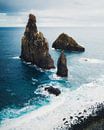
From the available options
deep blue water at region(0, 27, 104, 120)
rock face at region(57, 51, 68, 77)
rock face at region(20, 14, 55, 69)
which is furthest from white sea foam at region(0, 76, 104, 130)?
rock face at region(20, 14, 55, 69)

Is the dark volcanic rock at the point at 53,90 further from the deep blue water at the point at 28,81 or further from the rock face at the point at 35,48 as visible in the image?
the rock face at the point at 35,48

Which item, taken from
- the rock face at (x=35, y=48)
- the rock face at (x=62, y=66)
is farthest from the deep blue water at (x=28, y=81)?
the rock face at (x=35, y=48)

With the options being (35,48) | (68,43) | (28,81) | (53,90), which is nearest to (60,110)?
(53,90)

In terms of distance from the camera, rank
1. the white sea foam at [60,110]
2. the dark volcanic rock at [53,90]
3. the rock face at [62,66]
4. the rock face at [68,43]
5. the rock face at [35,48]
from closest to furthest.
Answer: the white sea foam at [60,110]
the dark volcanic rock at [53,90]
the rock face at [62,66]
the rock face at [35,48]
the rock face at [68,43]

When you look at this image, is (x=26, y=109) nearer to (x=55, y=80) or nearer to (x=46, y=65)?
(x=55, y=80)

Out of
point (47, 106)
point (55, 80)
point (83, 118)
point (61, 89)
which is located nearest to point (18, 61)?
→ point (55, 80)

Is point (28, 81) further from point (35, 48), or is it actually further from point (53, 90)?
point (35, 48)
